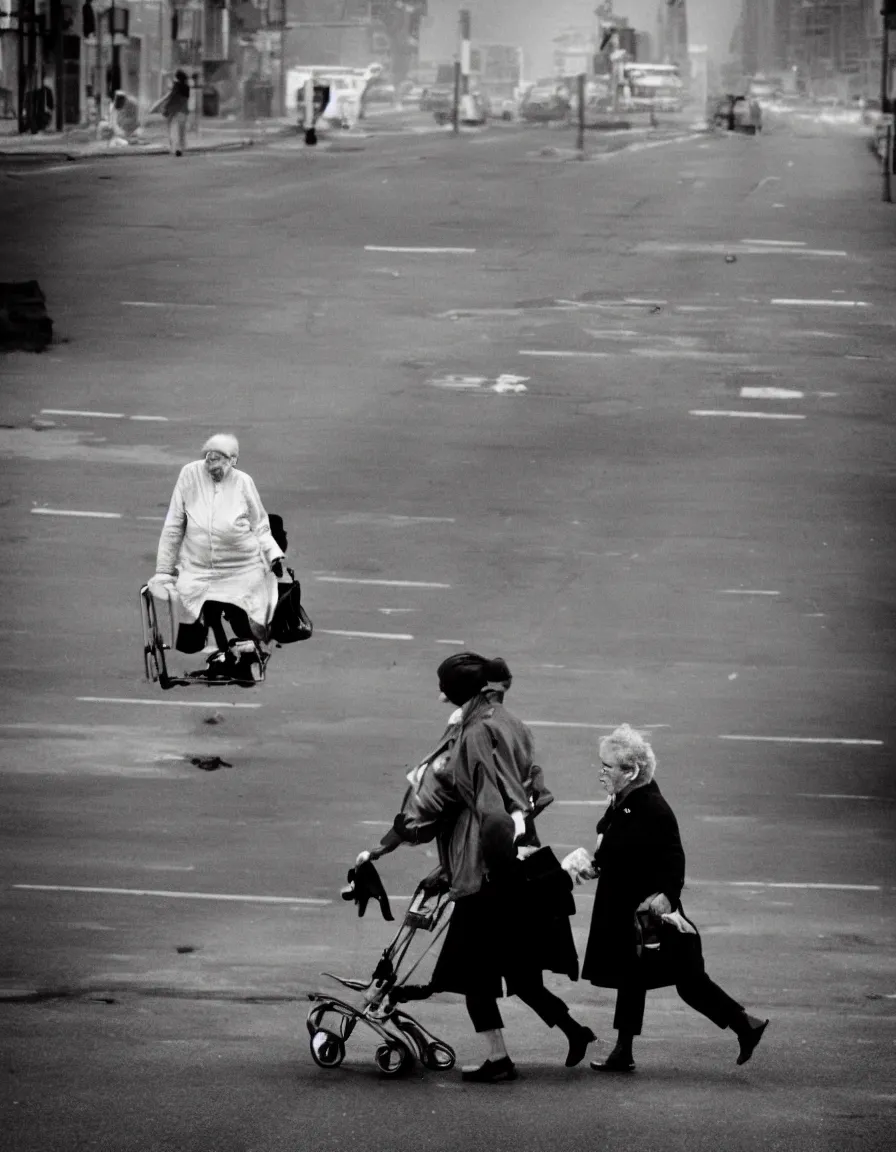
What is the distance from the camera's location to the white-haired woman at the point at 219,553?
1331cm

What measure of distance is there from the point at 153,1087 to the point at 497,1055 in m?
1.43

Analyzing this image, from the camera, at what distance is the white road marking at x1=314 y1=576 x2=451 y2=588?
24.1 m

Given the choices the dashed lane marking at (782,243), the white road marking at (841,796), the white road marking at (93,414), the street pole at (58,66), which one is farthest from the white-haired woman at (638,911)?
the street pole at (58,66)

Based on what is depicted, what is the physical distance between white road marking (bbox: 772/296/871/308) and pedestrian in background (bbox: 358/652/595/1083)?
32282 millimetres

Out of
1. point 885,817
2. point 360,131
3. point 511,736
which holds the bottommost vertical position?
point 885,817

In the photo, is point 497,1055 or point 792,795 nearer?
point 497,1055

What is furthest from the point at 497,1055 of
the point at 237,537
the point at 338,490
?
the point at 338,490

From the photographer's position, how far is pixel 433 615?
23047 millimetres

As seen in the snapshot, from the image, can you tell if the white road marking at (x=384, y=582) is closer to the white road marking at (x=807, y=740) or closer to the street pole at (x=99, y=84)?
the white road marking at (x=807, y=740)

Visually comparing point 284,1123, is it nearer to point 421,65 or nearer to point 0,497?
point 0,497

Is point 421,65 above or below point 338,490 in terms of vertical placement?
above

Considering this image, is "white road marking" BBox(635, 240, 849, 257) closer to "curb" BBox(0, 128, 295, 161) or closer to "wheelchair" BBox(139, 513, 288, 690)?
"curb" BBox(0, 128, 295, 161)

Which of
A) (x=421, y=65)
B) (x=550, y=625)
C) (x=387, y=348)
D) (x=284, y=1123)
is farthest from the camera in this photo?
(x=421, y=65)

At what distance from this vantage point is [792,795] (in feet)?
Result: 57.0
